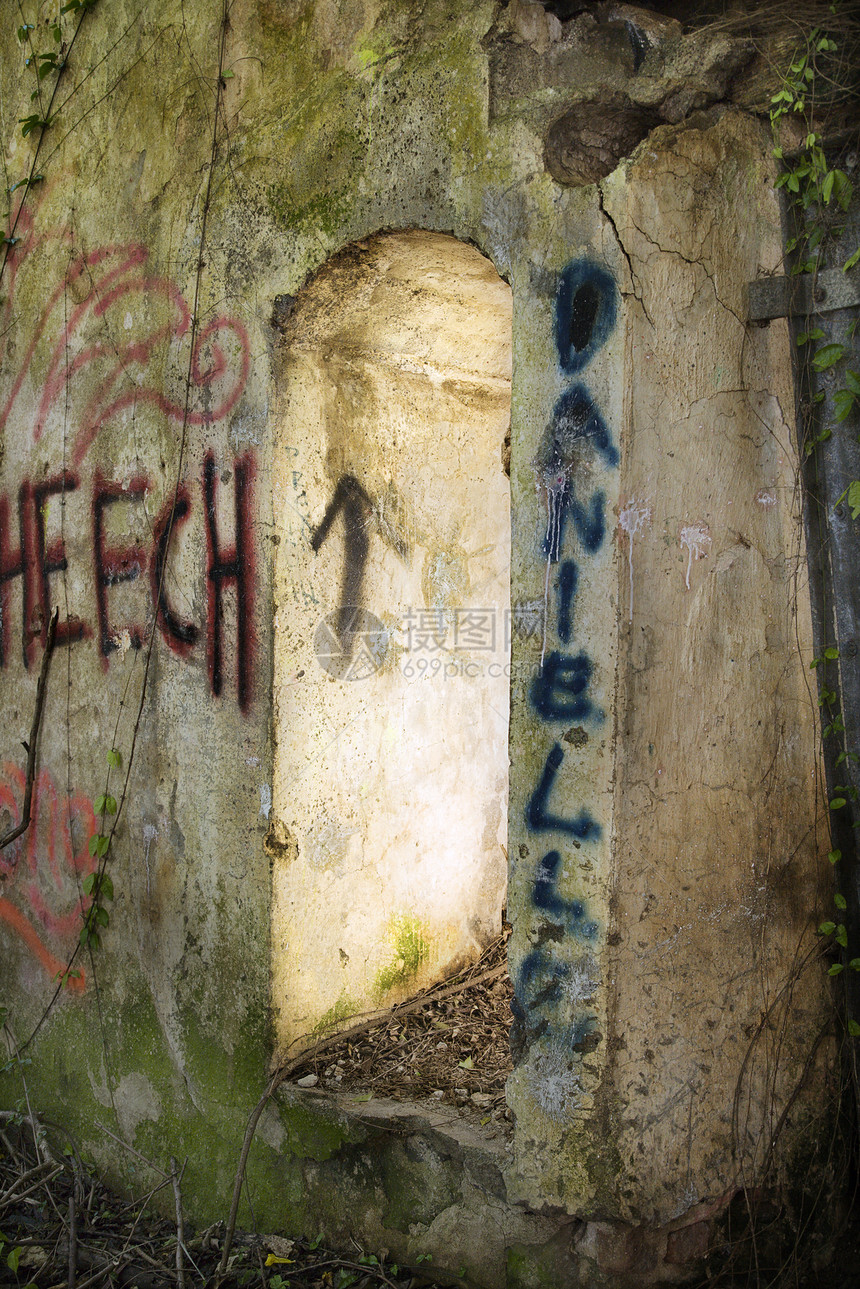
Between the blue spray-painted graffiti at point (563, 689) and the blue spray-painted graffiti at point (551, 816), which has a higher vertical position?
the blue spray-painted graffiti at point (563, 689)

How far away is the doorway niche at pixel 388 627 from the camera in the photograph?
114 inches

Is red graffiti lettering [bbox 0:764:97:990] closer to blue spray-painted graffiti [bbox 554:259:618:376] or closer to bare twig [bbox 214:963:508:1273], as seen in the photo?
bare twig [bbox 214:963:508:1273]

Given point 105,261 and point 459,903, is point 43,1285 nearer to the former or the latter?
point 459,903

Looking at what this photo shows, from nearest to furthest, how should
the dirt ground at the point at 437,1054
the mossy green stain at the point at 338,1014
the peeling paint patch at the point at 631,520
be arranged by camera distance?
the peeling paint patch at the point at 631,520 → the dirt ground at the point at 437,1054 → the mossy green stain at the point at 338,1014

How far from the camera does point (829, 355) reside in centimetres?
242

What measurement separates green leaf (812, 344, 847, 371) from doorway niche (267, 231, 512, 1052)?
93 centimetres

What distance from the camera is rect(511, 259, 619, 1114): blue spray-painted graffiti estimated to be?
90.2 inches

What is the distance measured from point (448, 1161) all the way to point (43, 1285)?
52.2 inches

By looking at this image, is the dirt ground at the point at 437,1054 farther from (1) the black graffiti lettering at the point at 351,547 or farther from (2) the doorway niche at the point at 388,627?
(1) the black graffiti lettering at the point at 351,547

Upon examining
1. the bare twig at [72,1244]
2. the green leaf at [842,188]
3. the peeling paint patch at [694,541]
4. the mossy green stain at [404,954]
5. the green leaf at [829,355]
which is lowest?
the bare twig at [72,1244]

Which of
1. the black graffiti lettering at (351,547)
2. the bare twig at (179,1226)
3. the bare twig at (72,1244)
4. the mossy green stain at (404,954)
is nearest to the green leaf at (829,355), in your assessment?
the black graffiti lettering at (351,547)

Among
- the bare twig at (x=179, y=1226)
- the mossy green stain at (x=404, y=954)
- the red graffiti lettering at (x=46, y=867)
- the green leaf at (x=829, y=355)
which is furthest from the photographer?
the red graffiti lettering at (x=46, y=867)

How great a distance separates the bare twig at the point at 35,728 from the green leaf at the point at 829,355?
2.62 metres

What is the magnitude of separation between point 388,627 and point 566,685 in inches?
38.3
